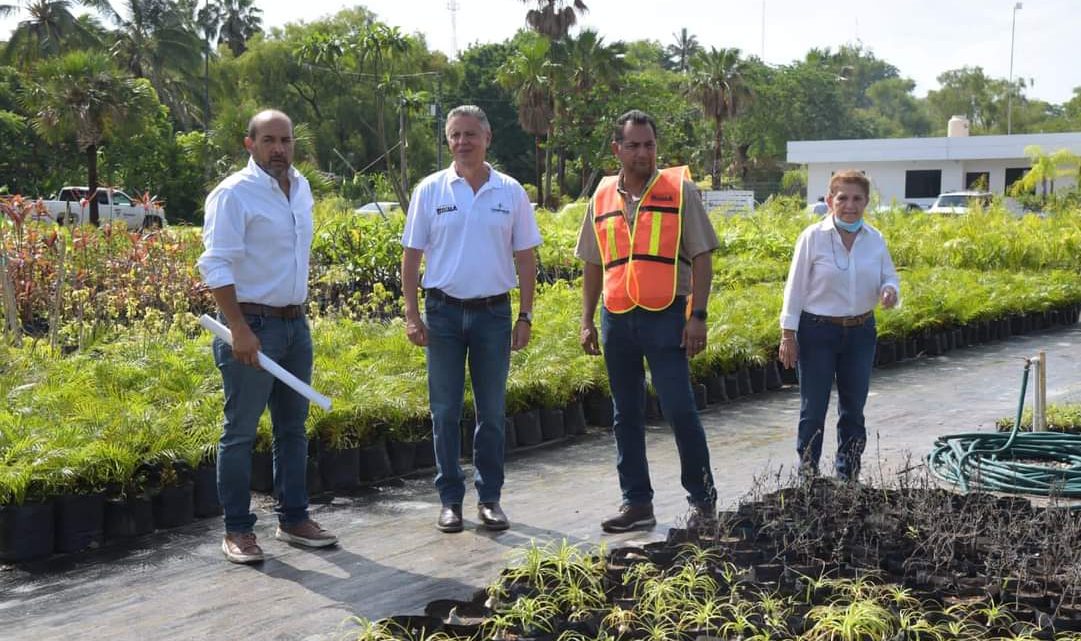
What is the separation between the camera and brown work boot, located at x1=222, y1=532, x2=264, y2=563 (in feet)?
17.2

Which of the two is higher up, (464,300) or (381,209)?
(381,209)

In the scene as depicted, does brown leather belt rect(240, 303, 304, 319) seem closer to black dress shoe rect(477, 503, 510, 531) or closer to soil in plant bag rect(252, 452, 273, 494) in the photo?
black dress shoe rect(477, 503, 510, 531)

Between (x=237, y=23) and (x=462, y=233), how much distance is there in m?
65.5

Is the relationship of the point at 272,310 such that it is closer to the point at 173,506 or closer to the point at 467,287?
the point at 467,287

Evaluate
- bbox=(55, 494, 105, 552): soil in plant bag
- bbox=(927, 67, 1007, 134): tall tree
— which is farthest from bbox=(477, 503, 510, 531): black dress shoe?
bbox=(927, 67, 1007, 134): tall tree

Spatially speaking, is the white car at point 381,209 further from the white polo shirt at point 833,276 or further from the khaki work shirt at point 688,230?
the khaki work shirt at point 688,230

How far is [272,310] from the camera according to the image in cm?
525

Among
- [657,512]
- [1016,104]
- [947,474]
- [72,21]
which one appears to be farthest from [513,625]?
[1016,104]

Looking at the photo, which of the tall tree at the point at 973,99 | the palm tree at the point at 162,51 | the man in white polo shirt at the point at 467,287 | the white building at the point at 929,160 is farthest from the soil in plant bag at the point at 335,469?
the tall tree at the point at 973,99

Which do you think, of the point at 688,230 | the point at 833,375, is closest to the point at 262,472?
the point at 688,230

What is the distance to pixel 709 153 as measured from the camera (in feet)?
205

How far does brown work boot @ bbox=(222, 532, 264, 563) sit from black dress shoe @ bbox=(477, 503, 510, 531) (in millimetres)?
1085

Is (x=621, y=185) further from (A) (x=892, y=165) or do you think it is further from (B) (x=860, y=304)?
(A) (x=892, y=165)

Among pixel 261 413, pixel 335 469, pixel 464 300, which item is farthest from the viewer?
pixel 335 469
